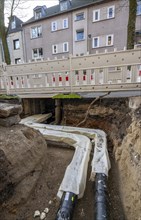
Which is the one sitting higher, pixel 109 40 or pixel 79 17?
pixel 79 17

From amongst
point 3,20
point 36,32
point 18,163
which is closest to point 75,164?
point 18,163

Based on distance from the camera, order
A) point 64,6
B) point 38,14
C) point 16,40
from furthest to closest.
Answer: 1. point 16,40
2. point 38,14
3. point 64,6

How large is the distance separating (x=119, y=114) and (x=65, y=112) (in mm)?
1426

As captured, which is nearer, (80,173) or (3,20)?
(80,173)

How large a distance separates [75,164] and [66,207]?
563 millimetres

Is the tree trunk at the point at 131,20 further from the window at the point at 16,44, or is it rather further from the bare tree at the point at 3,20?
the window at the point at 16,44

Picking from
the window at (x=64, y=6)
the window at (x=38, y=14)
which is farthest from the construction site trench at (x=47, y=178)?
the window at (x=38, y=14)

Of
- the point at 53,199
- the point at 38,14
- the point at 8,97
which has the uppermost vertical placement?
the point at 38,14

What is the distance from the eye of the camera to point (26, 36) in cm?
1320

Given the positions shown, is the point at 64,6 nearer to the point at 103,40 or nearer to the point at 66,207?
the point at 103,40

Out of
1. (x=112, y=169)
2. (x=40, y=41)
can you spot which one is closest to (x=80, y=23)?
(x=40, y=41)

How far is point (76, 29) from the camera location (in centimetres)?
1100

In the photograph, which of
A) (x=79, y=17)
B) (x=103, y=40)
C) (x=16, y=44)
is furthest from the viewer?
(x=16, y=44)

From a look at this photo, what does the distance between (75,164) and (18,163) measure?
28.3 inches
